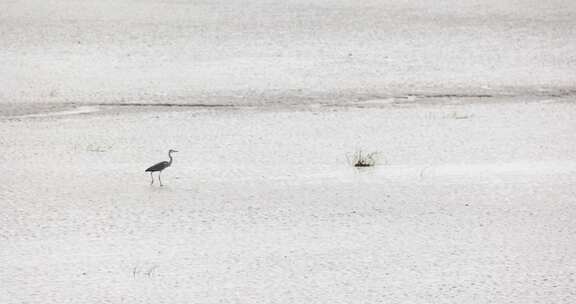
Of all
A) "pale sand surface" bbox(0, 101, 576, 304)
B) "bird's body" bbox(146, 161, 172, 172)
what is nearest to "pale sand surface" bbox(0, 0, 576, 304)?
"pale sand surface" bbox(0, 101, 576, 304)

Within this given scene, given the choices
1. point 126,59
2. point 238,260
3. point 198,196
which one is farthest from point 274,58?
point 238,260

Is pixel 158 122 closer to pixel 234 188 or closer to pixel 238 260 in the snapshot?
pixel 234 188

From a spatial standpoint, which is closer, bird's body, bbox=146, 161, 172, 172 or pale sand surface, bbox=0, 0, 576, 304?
pale sand surface, bbox=0, 0, 576, 304

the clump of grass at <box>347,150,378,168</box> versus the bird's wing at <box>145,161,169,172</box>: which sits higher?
the clump of grass at <box>347,150,378,168</box>

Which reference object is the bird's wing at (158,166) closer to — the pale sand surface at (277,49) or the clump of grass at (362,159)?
the clump of grass at (362,159)

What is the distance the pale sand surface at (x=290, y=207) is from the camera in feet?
21.6

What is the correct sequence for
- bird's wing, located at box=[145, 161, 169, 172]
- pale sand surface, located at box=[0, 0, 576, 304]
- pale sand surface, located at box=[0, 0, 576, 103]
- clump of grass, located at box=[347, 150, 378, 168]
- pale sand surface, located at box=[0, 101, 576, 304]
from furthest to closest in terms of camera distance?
pale sand surface, located at box=[0, 0, 576, 103] < clump of grass, located at box=[347, 150, 378, 168] < bird's wing, located at box=[145, 161, 169, 172] < pale sand surface, located at box=[0, 0, 576, 304] < pale sand surface, located at box=[0, 101, 576, 304]

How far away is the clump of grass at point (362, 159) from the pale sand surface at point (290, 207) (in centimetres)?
17

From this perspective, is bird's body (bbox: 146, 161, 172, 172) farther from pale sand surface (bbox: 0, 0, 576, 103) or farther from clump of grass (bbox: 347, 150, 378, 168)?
pale sand surface (bbox: 0, 0, 576, 103)

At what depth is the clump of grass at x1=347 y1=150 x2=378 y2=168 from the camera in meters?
9.74

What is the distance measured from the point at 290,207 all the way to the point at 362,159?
1679 millimetres

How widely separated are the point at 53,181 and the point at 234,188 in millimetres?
1518

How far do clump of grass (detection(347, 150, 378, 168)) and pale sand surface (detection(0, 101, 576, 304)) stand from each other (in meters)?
0.17

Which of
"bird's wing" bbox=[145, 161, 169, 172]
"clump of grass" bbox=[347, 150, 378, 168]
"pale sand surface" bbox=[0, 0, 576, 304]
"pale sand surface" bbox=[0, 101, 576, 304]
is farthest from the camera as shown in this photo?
"clump of grass" bbox=[347, 150, 378, 168]
